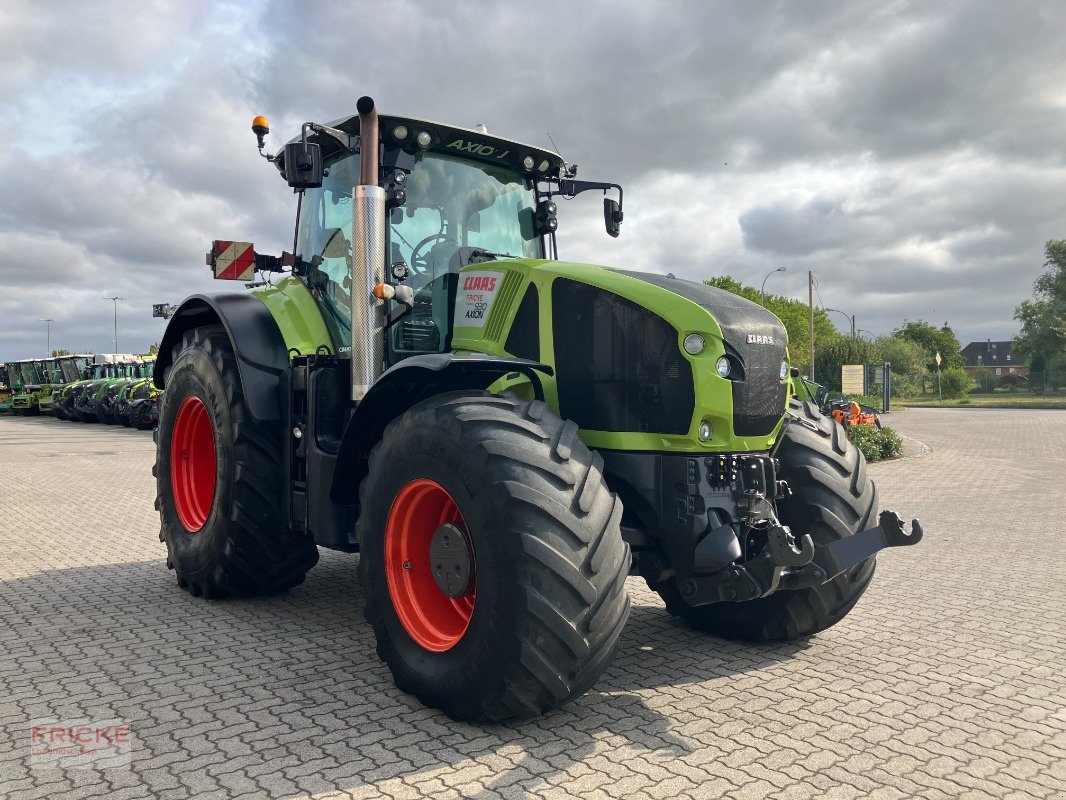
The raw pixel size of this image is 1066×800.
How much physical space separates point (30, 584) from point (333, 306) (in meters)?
3.12

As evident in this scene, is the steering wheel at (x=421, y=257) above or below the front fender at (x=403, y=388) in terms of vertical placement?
above

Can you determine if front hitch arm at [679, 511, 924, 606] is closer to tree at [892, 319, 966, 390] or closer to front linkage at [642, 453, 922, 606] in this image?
front linkage at [642, 453, 922, 606]

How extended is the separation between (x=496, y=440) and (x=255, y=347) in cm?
252

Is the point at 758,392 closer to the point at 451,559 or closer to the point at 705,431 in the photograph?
the point at 705,431

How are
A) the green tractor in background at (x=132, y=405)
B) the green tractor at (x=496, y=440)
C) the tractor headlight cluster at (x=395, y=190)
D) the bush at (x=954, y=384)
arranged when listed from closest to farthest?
the green tractor at (x=496, y=440)
the tractor headlight cluster at (x=395, y=190)
the green tractor in background at (x=132, y=405)
the bush at (x=954, y=384)

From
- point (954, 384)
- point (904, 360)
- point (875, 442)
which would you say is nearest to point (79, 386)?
point (875, 442)

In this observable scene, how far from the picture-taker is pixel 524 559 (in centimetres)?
324

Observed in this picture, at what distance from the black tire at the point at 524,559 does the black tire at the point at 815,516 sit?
1.06 m

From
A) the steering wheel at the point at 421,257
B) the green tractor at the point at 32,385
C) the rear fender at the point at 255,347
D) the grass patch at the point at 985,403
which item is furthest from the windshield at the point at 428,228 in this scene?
the grass patch at the point at 985,403

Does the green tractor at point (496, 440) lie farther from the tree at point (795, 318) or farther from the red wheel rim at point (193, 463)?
the tree at point (795, 318)

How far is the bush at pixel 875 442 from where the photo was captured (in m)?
16.5

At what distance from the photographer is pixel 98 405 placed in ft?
91.6

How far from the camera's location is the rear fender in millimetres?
5254

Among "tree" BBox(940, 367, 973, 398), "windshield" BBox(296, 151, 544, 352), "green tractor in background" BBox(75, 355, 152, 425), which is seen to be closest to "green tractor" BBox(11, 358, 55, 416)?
"green tractor in background" BBox(75, 355, 152, 425)
